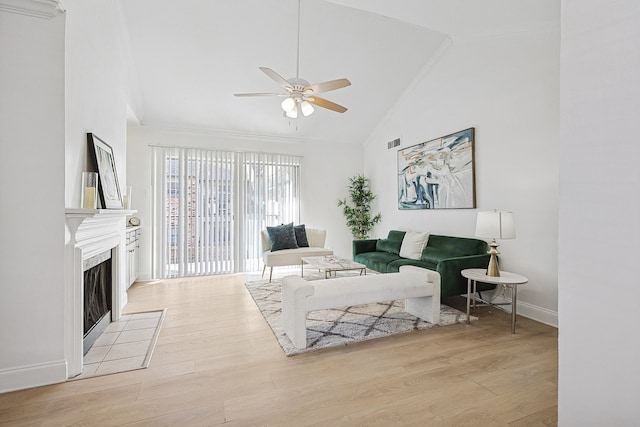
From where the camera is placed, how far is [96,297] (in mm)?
2793

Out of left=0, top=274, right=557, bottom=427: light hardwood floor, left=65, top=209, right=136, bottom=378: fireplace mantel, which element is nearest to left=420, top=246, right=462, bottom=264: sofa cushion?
left=0, top=274, right=557, bottom=427: light hardwood floor

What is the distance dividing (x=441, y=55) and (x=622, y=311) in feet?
14.9

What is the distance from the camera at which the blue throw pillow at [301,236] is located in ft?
17.8

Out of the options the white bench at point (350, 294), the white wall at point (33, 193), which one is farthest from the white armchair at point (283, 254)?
Answer: the white wall at point (33, 193)

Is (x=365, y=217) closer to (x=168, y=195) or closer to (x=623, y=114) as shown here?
(x=168, y=195)

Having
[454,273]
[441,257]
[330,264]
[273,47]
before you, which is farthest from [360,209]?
[273,47]

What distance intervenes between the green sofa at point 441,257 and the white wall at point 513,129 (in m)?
0.26

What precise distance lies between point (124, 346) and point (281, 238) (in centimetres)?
290

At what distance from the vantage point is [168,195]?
5176 millimetres

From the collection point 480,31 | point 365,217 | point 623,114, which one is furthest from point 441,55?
point 623,114

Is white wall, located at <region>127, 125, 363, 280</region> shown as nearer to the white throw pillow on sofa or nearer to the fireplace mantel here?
the white throw pillow on sofa

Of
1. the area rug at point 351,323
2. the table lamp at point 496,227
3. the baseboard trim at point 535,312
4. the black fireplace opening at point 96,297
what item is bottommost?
the area rug at point 351,323

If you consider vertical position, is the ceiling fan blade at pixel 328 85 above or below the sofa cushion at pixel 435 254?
above

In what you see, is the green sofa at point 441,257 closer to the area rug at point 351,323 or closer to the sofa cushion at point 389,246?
the sofa cushion at point 389,246
